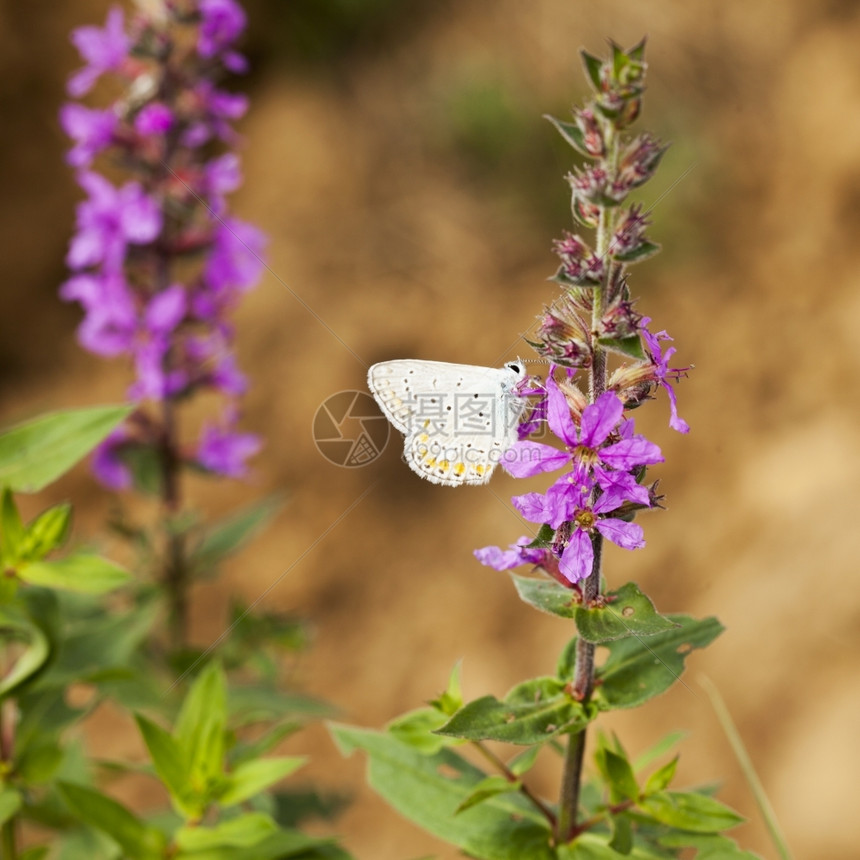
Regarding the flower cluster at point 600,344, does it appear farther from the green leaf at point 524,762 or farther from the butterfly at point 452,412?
the green leaf at point 524,762

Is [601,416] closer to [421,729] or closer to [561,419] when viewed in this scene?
[561,419]

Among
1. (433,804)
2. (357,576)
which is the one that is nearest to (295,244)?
(357,576)

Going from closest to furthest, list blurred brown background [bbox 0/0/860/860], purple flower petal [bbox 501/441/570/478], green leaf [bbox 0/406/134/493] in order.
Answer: purple flower petal [bbox 501/441/570/478]
green leaf [bbox 0/406/134/493]
blurred brown background [bbox 0/0/860/860]

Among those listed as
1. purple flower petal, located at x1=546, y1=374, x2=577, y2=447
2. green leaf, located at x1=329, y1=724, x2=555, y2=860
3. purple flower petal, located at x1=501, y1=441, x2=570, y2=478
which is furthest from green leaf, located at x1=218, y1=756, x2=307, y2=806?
purple flower petal, located at x1=546, y1=374, x2=577, y2=447

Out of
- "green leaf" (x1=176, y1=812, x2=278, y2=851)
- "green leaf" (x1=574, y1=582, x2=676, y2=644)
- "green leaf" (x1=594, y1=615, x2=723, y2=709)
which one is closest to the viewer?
"green leaf" (x1=574, y1=582, x2=676, y2=644)

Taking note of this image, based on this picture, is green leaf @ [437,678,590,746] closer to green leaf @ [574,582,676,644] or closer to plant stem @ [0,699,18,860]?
green leaf @ [574,582,676,644]

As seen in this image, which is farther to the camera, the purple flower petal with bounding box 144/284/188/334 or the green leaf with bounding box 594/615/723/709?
the purple flower petal with bounding box 144/284/188/334

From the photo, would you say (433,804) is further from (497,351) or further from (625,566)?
(497,351)
